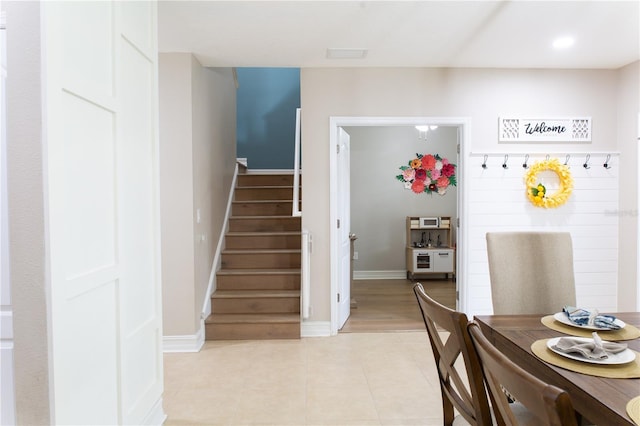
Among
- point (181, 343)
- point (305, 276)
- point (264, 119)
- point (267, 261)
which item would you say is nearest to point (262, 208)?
point (267, 261)

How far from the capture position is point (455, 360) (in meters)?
1.52

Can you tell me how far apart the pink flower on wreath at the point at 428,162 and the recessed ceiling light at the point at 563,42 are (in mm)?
1366

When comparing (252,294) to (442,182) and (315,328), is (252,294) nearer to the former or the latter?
(315,328)

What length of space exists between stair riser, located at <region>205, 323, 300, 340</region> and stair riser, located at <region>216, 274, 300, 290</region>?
1.66ft

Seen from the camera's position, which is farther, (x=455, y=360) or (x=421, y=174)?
(x=421, y=174)

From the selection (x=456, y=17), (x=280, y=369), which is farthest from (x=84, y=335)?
(x=456, y=17)

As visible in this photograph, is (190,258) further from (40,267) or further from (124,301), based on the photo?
(40,267)

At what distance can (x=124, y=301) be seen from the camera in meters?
1.95

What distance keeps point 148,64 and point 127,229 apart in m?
0.94

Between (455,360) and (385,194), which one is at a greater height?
(385,194)

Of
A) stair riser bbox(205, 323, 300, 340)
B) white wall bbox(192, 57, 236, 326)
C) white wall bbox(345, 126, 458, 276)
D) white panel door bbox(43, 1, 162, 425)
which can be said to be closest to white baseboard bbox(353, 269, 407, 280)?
white wall bbox(345, 126, 458, 276)

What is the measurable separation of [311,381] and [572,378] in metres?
2.08

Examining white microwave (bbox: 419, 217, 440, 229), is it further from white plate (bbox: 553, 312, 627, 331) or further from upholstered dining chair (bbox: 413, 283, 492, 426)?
upholstered dining chair (bbox: 413, 283, 492, 426)

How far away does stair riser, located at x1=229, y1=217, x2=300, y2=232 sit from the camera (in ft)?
16.7
